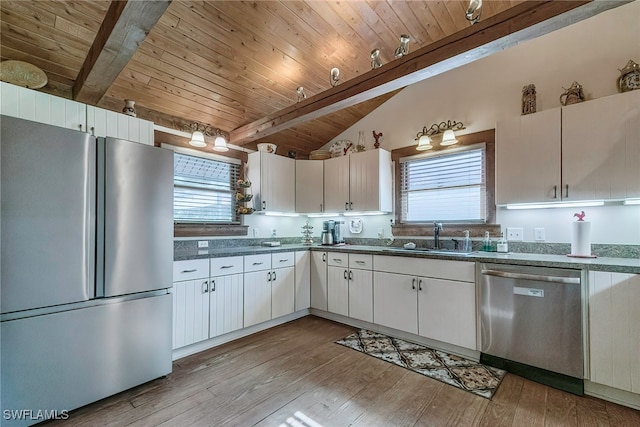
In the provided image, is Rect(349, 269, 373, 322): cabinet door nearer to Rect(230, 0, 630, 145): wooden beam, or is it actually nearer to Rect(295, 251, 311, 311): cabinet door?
Rect(295, 251, 311, 311): cabinet door

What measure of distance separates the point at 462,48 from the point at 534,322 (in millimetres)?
2142

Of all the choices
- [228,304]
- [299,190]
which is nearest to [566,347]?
[228,304]

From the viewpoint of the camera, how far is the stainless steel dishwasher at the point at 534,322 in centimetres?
200

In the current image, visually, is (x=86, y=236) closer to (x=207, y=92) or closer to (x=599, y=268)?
(x=207, y=92)

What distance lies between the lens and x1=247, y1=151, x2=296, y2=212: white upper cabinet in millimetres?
3719

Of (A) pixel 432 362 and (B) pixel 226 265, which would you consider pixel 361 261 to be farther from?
(B) pixel 226 265

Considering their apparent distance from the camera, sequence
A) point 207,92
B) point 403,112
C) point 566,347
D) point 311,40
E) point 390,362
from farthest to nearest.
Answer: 1. point 403,112
2. point 207,92
3. point 311,40
4. point 390,362
5. point 566,347

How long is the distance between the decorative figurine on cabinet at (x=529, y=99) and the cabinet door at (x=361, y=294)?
2.24 meters

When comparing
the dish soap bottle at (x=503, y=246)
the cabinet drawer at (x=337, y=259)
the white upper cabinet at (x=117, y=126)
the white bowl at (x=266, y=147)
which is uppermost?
the white bowl at (x=266, y=147)

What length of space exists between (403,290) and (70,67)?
3.71 meters

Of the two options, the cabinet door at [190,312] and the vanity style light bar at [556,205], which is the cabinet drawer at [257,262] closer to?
the cabinet door at [190,312]

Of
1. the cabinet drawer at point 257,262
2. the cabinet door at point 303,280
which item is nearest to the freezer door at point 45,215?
the cabinet drawer at point 257,262

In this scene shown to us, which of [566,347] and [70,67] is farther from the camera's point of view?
[70,67]

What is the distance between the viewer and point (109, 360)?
1.91 meters
